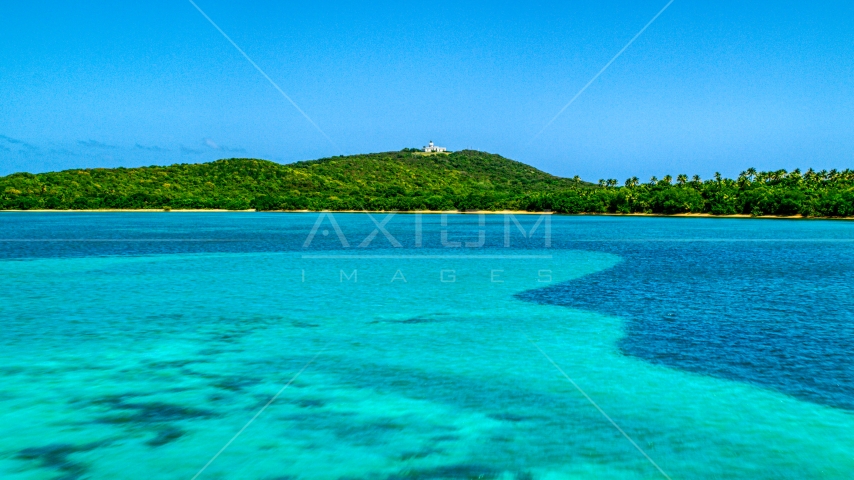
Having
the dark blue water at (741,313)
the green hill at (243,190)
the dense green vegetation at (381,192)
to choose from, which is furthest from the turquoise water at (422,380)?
the green hill at (243,190)

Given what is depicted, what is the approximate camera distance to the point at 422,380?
14578mm

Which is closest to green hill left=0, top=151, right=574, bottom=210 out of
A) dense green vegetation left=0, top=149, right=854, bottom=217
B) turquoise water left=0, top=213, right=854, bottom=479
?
dense green vegetation left=0, top=149, right=854, bottom=217

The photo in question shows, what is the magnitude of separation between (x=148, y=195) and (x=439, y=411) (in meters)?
172

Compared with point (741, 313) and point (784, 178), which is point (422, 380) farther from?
point (784, 178)

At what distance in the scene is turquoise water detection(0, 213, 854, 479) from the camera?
10242mm

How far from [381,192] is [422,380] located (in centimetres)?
16153

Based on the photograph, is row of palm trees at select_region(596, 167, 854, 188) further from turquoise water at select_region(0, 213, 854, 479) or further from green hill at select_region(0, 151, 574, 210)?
turquoise water at select_region(0, 213, 854, 479)

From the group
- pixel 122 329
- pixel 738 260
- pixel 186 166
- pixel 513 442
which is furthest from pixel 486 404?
pixel 186 166

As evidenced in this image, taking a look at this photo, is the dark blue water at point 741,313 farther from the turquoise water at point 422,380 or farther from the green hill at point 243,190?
the green hill at point 243,190

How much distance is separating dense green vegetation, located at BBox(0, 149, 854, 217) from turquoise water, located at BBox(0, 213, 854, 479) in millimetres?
113471

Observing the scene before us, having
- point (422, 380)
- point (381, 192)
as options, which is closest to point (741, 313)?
point (422, 380)

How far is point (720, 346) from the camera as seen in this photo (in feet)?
57.1

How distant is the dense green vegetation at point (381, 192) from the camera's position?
5261 inches

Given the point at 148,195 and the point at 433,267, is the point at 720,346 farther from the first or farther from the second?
the point at 148,195
